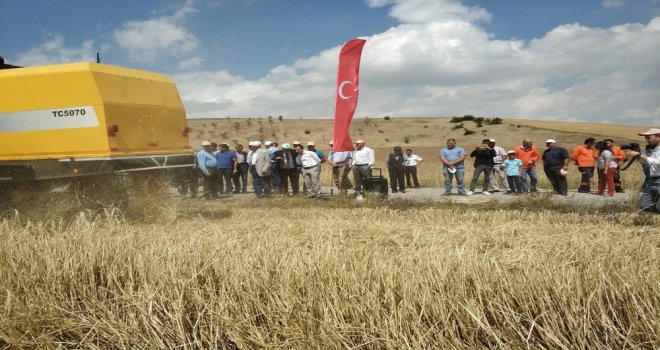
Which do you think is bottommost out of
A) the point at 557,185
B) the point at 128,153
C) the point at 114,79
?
the point at 557,185

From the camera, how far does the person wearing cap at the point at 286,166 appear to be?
548 inches

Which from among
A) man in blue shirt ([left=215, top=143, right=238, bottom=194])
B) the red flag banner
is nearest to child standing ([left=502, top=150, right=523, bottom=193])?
the red flag banner

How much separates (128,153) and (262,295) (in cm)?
615

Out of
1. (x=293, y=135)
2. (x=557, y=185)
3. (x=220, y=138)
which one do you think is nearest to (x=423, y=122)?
(x=293, y=135)

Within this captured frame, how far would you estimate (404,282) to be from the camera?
Answer: 3.24m

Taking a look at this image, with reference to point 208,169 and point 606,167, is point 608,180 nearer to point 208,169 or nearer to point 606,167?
point 606,167

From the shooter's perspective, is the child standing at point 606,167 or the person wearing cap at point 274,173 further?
the person wearing cap at point 274,173

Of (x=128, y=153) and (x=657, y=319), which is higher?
(x=128, y=153)

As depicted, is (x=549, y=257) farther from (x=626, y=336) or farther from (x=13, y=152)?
(x=13, y=152)

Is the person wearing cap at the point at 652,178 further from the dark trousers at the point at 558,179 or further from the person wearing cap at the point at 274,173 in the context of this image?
the person wearing cap at the point at 274,173

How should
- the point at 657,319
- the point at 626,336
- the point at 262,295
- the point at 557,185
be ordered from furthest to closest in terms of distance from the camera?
1. the point at 557,185
2. the point at 262,295
3. the point at 626,336
4. the point at 657,319

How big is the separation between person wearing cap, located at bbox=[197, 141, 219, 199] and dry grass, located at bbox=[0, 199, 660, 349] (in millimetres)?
10315

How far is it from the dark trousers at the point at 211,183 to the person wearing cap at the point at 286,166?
85.2 inches

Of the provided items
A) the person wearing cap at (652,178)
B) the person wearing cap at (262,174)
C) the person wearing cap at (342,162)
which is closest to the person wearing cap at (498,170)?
the person wearing cap at (342,162)
